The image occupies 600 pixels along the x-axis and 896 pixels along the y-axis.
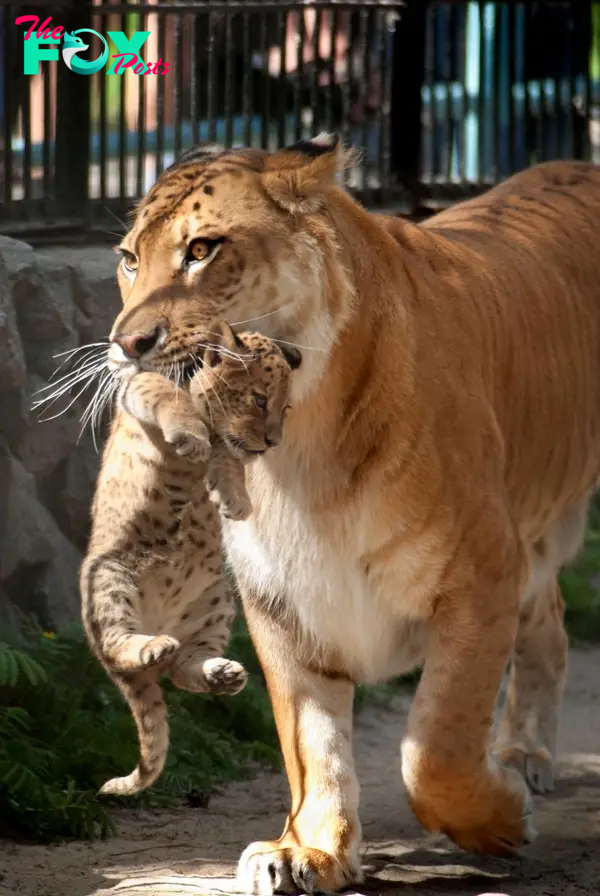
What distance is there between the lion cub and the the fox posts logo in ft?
7.73

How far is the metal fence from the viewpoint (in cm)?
622

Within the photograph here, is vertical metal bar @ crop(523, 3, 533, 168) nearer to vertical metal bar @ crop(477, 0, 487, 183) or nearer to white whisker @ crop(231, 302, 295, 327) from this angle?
vertical metal bar @ crop(477, 0, 487, 183)

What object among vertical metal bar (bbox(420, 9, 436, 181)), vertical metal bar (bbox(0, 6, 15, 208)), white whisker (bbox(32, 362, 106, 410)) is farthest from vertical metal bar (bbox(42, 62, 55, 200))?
vertical metal bar (bbox(420, 9, 436, 181))

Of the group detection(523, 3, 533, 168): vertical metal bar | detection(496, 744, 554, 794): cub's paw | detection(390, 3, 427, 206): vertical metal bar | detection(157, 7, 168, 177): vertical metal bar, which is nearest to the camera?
detection(496, 744, 554, 794): cub's paw

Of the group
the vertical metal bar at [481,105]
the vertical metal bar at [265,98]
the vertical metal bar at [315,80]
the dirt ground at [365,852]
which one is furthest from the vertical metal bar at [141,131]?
the dirt ground at [365,852]

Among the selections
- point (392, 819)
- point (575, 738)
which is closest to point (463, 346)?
point (392, 819)

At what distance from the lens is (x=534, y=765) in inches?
206

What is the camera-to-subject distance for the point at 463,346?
4.15m

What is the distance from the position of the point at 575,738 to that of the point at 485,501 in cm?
211

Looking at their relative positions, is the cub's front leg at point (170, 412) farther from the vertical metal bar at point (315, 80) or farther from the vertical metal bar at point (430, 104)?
the vertical metal bar at point (430, 104)

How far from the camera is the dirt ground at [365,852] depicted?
4.11 m

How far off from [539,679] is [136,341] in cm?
236

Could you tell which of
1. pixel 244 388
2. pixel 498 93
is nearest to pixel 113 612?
pixel 244 388

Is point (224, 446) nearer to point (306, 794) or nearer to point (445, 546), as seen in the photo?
point (445, 546)
